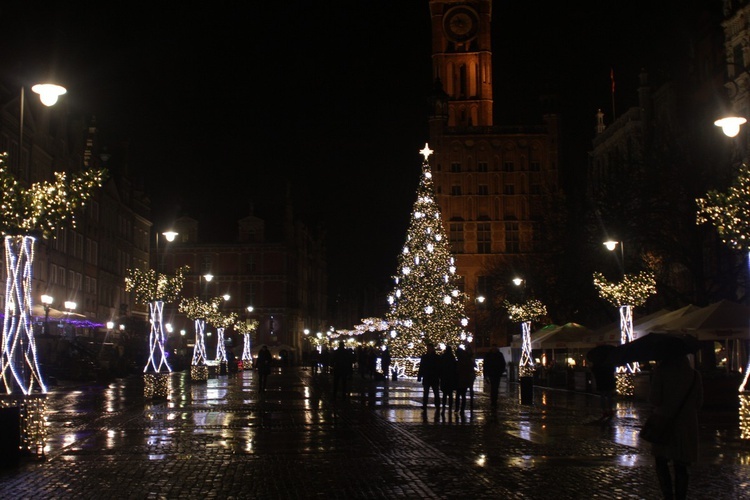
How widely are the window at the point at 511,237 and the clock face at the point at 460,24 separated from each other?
22455 millimetres

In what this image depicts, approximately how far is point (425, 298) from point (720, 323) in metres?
26.4

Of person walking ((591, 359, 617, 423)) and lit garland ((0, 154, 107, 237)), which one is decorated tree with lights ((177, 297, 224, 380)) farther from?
person walking ((591, 359, 617, 423))

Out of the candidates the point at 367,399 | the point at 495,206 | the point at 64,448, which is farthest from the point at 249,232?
the point at 64,448

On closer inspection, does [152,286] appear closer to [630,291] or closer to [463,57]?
[630,291]

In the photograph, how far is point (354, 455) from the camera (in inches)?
617

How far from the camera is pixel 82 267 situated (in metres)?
64.2

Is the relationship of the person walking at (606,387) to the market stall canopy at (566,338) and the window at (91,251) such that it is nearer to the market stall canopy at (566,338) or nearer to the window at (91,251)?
the market stall canopy at (566,338)

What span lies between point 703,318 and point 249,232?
3248 inches

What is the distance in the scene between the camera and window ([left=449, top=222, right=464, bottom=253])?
341 feet

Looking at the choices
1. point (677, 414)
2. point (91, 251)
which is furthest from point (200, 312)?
point (677, 414)

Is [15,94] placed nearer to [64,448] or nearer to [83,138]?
[83,138]

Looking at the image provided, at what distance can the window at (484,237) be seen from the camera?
341 ft

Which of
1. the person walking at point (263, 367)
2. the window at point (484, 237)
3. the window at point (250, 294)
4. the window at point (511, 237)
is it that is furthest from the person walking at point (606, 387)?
the window at point (250, 294)

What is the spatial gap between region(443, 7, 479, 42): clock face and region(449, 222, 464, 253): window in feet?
72.6
